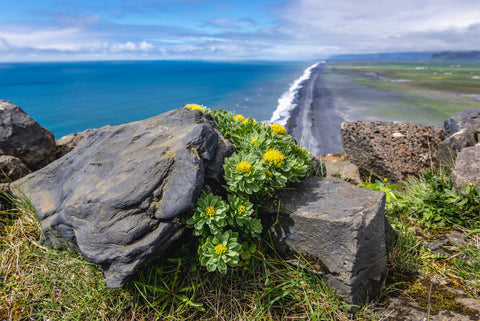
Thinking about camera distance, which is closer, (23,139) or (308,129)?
(23,139)

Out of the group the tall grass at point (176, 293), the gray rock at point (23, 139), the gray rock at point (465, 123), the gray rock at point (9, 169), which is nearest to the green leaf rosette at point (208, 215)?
the tall grass at point (176, 293)

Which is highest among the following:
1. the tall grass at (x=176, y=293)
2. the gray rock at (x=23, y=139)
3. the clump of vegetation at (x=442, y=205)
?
the gray rock at (x=23, y=139)

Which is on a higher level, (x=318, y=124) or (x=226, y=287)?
(x=318, y=124)

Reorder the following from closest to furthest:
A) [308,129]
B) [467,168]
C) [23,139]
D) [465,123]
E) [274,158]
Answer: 1. [274,158]
2. [467,168]
3. [23,139]
4. [465,123]
5. [308,129]

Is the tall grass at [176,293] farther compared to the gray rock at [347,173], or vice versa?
the gray rock at [347,173]

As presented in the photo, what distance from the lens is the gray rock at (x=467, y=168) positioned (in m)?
4.11

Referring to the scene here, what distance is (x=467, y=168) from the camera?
167 inches

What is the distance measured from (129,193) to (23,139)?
12.0 ft

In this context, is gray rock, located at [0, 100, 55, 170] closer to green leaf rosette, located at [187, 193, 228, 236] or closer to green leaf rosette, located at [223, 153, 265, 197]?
green leaf rosette, located at [187, 193, 228, 236]

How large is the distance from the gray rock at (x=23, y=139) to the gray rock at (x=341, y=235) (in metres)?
4.47

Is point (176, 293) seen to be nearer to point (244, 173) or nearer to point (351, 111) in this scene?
point (244, 173)

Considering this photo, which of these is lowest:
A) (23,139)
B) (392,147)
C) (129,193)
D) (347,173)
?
(347,173)

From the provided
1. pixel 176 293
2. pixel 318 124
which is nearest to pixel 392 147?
pixel 176 293

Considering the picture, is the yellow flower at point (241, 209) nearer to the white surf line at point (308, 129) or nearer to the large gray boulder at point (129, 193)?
the large gray boulder at point (129, 193)
